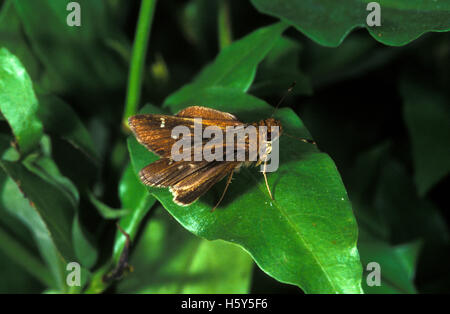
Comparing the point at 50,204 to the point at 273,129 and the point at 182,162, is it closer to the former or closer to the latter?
the point at 182,162

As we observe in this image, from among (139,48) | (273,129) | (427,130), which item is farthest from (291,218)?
(427,130)

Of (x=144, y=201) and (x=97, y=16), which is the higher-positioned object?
(x=97, y=16)

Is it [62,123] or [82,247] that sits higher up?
[62,123]

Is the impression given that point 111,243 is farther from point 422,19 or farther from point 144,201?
point 422,19

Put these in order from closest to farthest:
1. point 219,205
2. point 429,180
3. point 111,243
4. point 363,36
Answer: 1. point 219,205
2. point 111,243
3. point 429,180
4. point 363,36

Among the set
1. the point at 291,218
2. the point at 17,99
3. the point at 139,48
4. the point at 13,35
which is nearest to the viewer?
the point at 291,218

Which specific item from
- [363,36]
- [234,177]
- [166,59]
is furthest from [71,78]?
[363,36]

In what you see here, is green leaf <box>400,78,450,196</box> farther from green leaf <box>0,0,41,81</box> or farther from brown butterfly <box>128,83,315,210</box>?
green leaf <box>0,0,41,81</box>

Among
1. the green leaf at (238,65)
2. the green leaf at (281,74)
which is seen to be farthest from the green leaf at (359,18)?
the green leaf at (281,74)
